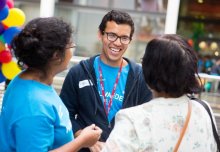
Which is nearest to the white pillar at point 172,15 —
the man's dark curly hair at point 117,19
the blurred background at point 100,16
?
the blurred background at point 100,16

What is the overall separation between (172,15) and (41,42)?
9960 millimetres

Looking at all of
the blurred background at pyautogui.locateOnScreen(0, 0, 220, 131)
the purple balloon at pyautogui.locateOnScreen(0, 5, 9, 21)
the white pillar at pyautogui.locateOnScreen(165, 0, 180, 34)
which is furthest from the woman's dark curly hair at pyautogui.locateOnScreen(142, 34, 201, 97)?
the white pillar at pyautogui.locateOnScreen(165, 0, 180, 34)

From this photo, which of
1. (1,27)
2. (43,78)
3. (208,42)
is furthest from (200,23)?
(43,78)

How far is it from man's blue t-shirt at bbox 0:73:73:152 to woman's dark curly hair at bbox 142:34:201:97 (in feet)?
1.44

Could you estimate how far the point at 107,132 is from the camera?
272 cm

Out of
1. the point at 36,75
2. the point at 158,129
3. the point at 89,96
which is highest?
the point at 36,75

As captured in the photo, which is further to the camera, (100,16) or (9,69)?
(100,16)

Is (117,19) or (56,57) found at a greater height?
(117,19)

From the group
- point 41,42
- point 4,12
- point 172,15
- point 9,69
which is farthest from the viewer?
point 172,15

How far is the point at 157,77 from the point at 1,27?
75.3 inches

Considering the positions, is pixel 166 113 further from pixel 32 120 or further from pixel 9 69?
pixel 9 69

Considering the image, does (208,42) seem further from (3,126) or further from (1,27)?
(3,126)

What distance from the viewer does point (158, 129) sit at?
1721mm

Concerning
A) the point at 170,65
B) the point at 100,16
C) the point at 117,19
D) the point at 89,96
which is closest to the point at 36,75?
the point at 170,65
